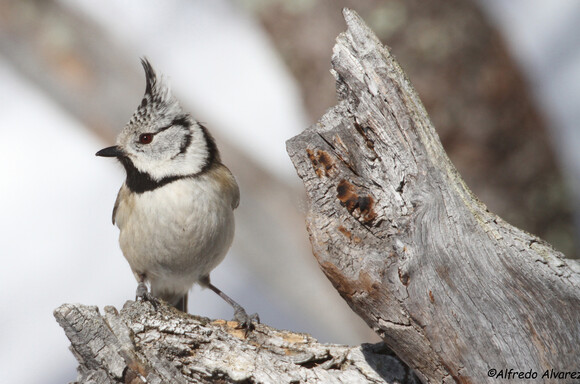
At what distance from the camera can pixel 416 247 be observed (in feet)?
7.08

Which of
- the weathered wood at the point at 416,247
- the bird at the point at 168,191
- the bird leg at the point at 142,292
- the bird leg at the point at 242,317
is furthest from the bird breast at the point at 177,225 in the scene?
the weathered wood at the point at 416,247

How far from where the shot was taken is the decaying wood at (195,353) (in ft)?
7.42

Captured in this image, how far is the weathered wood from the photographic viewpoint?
2088 mm

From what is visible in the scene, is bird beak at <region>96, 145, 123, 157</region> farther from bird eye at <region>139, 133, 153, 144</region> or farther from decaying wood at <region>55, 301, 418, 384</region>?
decaying wood at <region>55, 301, 418, 384</region>

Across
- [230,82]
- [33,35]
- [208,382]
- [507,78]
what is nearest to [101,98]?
[33,35]

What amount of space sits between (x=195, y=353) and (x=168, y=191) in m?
1.14

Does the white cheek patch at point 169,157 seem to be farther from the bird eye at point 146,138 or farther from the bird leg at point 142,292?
the bird leg at point 142,292

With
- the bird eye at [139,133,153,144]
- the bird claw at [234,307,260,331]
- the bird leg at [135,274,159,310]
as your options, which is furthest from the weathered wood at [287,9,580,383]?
the bird leg at [135,274,159,310]

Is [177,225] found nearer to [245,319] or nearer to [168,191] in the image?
[168,191]

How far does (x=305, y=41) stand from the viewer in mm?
4949

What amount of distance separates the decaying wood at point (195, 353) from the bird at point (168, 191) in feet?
2.44

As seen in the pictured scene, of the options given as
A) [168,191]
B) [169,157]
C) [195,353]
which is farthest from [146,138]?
[195,353]

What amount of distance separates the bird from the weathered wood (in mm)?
1186

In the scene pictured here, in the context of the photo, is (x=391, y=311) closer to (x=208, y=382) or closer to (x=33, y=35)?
(x=208, y=382)
